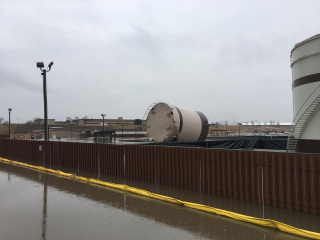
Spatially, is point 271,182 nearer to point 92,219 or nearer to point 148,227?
point 148,227

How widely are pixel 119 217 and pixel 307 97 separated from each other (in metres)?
9.41

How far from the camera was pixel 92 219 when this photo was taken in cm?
690

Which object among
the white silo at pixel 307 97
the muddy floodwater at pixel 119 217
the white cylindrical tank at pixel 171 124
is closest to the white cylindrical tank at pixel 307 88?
the white silo at pixel 307 97

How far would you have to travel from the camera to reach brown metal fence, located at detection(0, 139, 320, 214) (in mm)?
7289

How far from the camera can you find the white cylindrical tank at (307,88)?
1081 cm

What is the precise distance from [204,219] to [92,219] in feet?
9.93

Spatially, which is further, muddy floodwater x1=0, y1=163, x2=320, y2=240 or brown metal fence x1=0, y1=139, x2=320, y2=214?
brown metal fence x1=0, y1=139, x2=320, y2=214

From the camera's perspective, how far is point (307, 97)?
11.2 metres

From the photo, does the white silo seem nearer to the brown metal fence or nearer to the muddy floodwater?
the brown metal fence

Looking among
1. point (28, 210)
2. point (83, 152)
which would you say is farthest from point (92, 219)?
point (83, 152)

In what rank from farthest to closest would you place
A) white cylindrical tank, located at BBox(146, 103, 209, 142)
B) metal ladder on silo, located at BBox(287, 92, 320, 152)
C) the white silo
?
white cylindrical tank, located at BBox(146, 103, 209, 142) < the white silo < metal ladder on silo, located at BBox(287, 92, 320, 152)

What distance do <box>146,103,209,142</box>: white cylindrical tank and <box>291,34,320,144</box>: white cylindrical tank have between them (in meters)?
8.11

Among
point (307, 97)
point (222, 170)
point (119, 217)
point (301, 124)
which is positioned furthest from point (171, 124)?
point (119, 217)

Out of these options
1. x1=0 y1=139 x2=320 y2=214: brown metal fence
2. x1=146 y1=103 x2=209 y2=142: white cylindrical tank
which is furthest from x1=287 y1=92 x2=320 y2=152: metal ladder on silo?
x1=146 y1=103 x2=209 y2=142: white cylindrical tank
